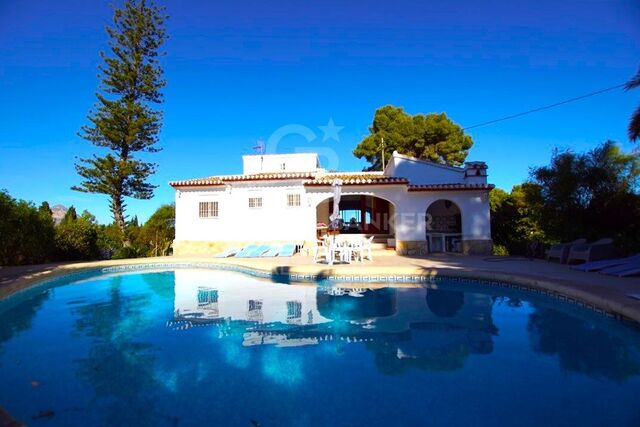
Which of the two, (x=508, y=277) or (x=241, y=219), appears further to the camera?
(x=241, y=219)

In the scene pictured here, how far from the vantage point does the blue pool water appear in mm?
2930

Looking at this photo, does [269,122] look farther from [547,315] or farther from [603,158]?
[547,315]

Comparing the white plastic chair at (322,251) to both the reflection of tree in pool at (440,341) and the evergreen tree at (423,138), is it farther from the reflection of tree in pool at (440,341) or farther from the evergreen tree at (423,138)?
the evergreen tree at (423,138)

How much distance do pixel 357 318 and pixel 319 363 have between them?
207cm

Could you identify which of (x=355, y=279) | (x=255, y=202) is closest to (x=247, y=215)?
(x=255, y=202)

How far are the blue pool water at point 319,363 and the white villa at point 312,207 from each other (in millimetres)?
7653

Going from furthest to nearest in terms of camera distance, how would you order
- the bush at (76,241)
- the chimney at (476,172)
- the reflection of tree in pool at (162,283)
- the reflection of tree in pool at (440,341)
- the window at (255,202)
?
the window at (255,202) < the chimney at (476,172) < the bush at (76,241) < the reflection of tree in pool at (162,283) < the reflection of tree in pool at (440,341)

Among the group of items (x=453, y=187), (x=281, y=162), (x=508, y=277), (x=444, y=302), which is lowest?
(x=444, y=302)

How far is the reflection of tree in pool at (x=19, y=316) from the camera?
17.8ft

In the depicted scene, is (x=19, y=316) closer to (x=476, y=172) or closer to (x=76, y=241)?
(x=76, y=241)

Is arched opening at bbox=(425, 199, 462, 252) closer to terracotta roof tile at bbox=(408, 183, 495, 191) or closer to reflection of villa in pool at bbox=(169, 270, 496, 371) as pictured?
terracotta roof tile at bbox=(408, 183, 495, 191)

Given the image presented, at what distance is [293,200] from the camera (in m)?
15.6

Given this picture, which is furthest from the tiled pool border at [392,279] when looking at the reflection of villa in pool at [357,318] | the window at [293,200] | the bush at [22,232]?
the bush at [22,232]

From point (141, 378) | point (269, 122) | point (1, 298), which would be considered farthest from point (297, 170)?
point (141, 378)
